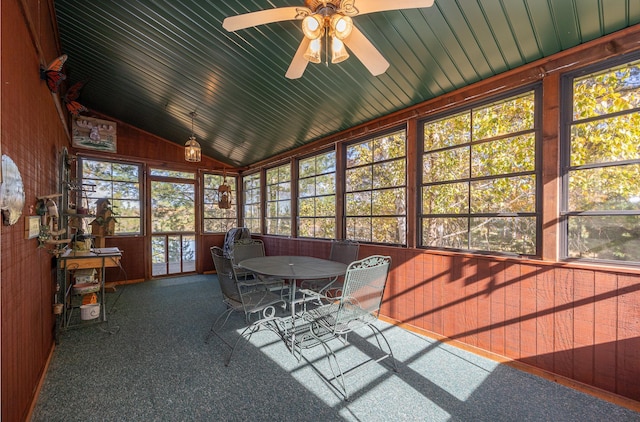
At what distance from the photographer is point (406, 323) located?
317 centimetres

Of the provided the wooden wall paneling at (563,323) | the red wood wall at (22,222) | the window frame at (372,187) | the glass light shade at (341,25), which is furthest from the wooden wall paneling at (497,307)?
the red wood wall at (22,222)

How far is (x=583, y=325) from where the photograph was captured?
2.03 m

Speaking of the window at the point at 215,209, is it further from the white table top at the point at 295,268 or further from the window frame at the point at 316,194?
the white table top at the point at 295,268

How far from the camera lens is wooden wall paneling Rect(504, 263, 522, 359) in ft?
7.69

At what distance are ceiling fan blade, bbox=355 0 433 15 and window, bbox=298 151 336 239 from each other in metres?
2.76

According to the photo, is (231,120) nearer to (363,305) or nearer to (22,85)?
(22,85)

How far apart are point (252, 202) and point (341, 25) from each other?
211 inches

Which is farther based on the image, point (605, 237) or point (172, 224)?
point (172, 224)

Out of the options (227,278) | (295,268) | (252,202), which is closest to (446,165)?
(295,268)

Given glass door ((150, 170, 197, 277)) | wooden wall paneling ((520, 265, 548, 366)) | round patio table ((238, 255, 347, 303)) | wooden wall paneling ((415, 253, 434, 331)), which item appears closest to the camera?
wooden wall paneling ((520, 265, 548, 366))

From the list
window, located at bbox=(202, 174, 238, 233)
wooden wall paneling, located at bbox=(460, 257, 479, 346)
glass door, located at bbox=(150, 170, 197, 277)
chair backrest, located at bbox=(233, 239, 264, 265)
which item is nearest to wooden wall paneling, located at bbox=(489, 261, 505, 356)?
wooden wall paneling, located at bbox=(460, 257, 479, 346)

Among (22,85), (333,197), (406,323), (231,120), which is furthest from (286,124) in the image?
(406,323)

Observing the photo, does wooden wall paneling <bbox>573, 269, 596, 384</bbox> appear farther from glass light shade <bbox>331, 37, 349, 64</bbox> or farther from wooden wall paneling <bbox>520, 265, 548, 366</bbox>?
glass light shade <bbox>331, 37, 349, 64</bbox>

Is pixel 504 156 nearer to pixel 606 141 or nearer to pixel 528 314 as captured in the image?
pixel 606 141
